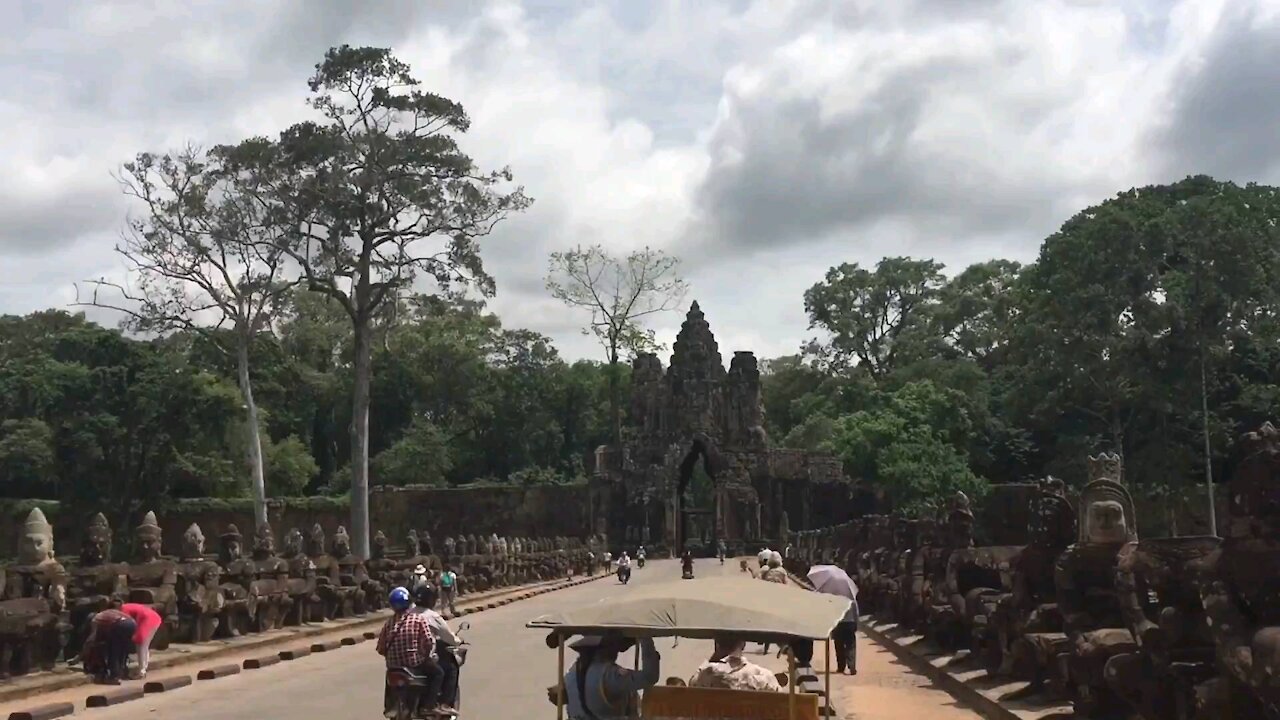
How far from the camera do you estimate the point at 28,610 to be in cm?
1531

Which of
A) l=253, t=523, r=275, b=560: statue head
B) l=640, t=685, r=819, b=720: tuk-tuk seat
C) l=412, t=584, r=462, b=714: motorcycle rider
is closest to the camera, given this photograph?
l=640, t=685, r=819, b=720: tuk-tuk seat

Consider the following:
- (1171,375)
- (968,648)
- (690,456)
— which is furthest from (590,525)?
(968,648)

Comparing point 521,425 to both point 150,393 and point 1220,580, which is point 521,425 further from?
point 1220,580

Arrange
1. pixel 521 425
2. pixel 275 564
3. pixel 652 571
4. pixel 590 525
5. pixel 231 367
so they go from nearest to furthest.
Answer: pixel 275 564, pixel 652 571, pixel 231 367, pixel 590 525, pixel 521 425

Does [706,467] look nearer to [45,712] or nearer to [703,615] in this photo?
[45,712]

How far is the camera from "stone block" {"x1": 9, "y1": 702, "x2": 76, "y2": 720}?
12461 millimetres

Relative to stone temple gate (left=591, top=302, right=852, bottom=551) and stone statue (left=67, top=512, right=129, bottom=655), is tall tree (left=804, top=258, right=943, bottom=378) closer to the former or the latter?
stone temple gate (left=591, top=302, right=852, bottom=551)

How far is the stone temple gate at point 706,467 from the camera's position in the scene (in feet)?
211

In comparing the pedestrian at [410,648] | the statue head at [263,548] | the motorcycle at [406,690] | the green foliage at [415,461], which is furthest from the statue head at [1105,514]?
the green foliage at [415,461]

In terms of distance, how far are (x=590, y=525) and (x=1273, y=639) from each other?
196 ft

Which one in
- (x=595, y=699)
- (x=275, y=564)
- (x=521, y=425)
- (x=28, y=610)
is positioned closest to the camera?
(x=595, y=699)

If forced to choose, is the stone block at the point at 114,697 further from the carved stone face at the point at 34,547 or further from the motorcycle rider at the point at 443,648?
the motorcycle rider at the point at 443,648

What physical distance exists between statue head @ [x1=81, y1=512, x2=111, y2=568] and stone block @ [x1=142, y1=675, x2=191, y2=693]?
305 centimetres

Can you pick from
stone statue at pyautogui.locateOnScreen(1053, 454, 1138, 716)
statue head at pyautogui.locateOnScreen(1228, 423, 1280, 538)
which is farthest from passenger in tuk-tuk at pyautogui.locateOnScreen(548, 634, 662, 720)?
stone statue at pyautogui.locateOnScreen(1053, 454, 1138, 716)
